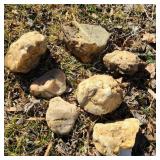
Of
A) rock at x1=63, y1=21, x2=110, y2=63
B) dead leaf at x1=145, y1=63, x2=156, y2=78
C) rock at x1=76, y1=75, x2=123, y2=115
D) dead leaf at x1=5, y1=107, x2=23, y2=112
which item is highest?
rock at x1=63, y1=21, x2=110, y2=63

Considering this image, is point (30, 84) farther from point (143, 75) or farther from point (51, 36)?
point (143, 75)

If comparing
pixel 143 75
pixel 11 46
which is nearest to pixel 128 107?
pixel 143 75

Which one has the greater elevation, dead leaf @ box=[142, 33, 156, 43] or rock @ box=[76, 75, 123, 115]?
dead leaf @ box=[142, 33, 156, 43]

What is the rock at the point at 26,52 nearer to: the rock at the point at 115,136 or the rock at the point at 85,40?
the rock at the point at 85,40

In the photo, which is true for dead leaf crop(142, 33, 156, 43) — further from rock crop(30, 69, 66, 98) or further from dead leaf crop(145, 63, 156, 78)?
rock crop(30, 69, 66, 98)

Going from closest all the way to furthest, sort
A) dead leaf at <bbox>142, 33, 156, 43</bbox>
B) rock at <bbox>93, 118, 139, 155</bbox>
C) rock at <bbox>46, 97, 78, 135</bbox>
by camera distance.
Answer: rock at <bbox>93, 118, 139, 155</bbox>, rock at <bbox>46, 97, 78, 135</bbox>, dead leaf at <bbox>142, 33, 156, 43</bbox>

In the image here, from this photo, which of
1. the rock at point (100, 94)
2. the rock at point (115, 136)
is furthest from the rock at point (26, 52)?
the rock at point (115, 136)

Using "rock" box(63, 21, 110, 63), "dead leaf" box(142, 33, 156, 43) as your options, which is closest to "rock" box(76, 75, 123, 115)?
"rock" box(63, 21, 110, 63)
